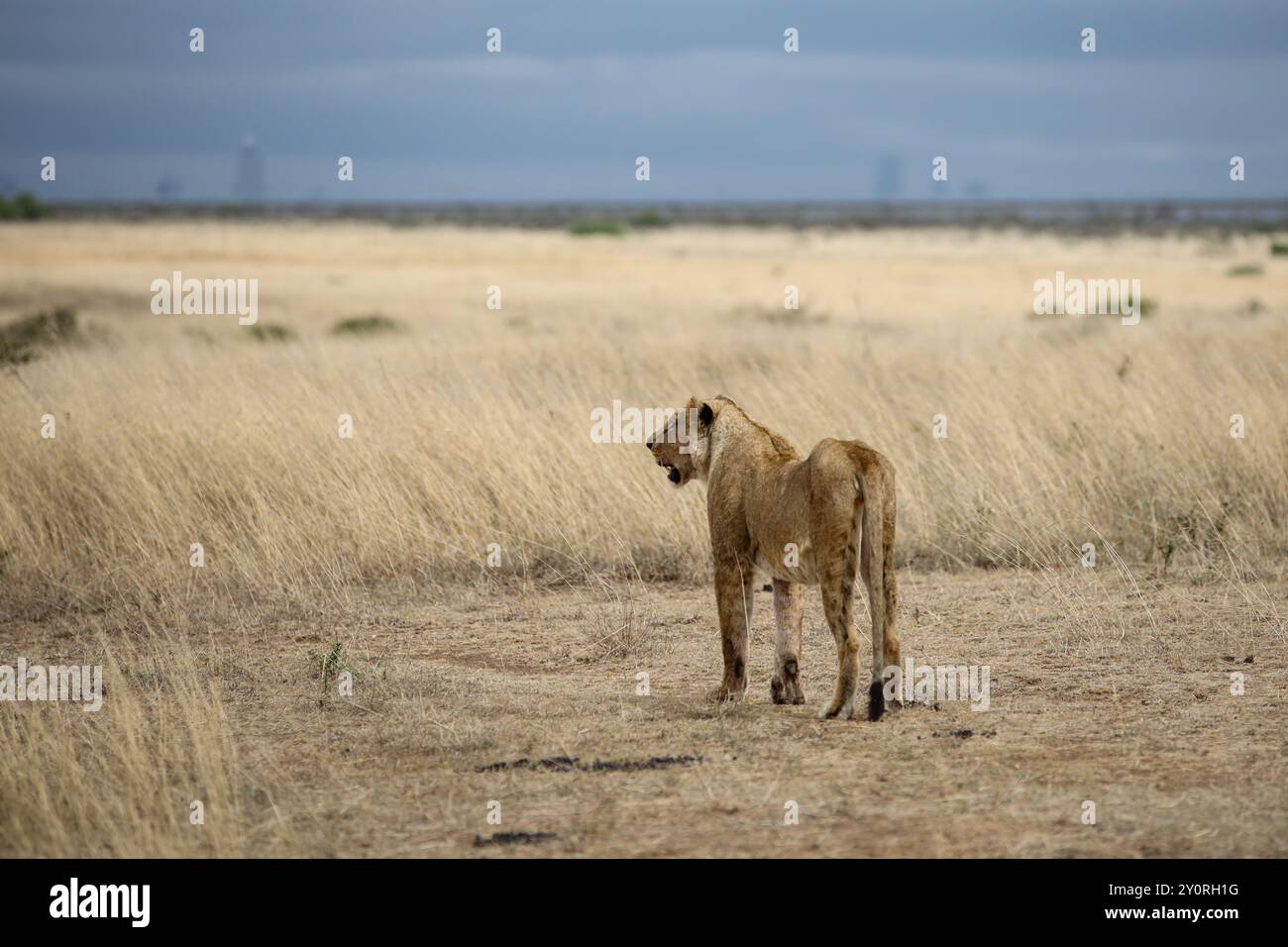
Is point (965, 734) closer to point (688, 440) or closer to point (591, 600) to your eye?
point (688, 440)

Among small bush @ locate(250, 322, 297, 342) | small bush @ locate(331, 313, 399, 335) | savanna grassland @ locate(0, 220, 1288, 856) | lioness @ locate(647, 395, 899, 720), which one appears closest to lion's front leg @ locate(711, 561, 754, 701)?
lioness @ locate(647, 395, 899, 720)

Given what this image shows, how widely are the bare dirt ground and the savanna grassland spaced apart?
3cm

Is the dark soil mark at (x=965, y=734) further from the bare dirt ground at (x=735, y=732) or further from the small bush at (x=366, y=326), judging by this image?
the small bush at (x=366, y=326)

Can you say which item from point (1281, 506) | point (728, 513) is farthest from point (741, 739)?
point (1281, 506)

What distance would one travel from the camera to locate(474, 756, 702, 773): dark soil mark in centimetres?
591

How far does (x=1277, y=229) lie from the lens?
73.2 m

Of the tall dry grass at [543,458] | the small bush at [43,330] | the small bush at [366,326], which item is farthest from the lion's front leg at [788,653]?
the small bush at [366,326]

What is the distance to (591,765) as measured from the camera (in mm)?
5949

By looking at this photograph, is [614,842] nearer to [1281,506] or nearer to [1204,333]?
[1281,506]

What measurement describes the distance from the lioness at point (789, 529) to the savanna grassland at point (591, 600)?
0.31 meters

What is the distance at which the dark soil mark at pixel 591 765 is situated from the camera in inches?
233

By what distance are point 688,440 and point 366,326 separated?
16333 mm

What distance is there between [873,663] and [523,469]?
460 centimetres

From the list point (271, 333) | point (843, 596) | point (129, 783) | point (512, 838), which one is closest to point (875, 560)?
point (843, 596)
